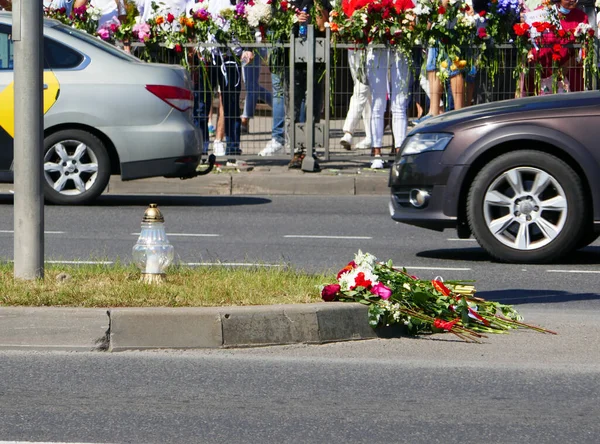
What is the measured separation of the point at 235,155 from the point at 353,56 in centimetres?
178

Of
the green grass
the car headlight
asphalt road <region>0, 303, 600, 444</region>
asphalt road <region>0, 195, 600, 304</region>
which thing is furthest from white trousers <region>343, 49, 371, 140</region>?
asphalt road <region>0, 303, 600, 444</region>

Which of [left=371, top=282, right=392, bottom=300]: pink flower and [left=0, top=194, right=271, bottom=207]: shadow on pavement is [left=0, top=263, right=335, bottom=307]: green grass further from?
[left=0, top=194, right=271, bottom=207]: shadow on pavement

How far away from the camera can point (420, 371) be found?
588 cm

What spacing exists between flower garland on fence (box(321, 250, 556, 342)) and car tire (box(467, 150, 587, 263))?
241 centimetres

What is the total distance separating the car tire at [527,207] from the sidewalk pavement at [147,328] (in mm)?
3268

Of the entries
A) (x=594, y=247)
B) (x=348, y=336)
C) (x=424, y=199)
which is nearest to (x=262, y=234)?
(x=424, y=199)

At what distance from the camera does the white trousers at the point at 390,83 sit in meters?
15.4

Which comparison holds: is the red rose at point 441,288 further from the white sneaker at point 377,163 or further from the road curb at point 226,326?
the white sneaker at point 377,163

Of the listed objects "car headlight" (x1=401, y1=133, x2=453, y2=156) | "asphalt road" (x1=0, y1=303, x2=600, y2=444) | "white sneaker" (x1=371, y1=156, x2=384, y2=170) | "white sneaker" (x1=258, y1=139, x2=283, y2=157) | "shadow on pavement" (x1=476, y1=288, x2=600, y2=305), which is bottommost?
"asphalt road" (x1=0, y1=303, x2=600, y2=444)

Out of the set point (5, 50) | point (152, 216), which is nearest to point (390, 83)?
point (5, 50)

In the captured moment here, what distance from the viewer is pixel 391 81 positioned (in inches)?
611

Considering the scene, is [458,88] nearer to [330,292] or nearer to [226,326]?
[330,292]

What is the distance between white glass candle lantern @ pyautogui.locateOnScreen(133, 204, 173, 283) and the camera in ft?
23.2

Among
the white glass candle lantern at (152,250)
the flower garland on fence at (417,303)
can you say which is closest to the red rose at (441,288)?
the flower garland on fence at (417,303)
